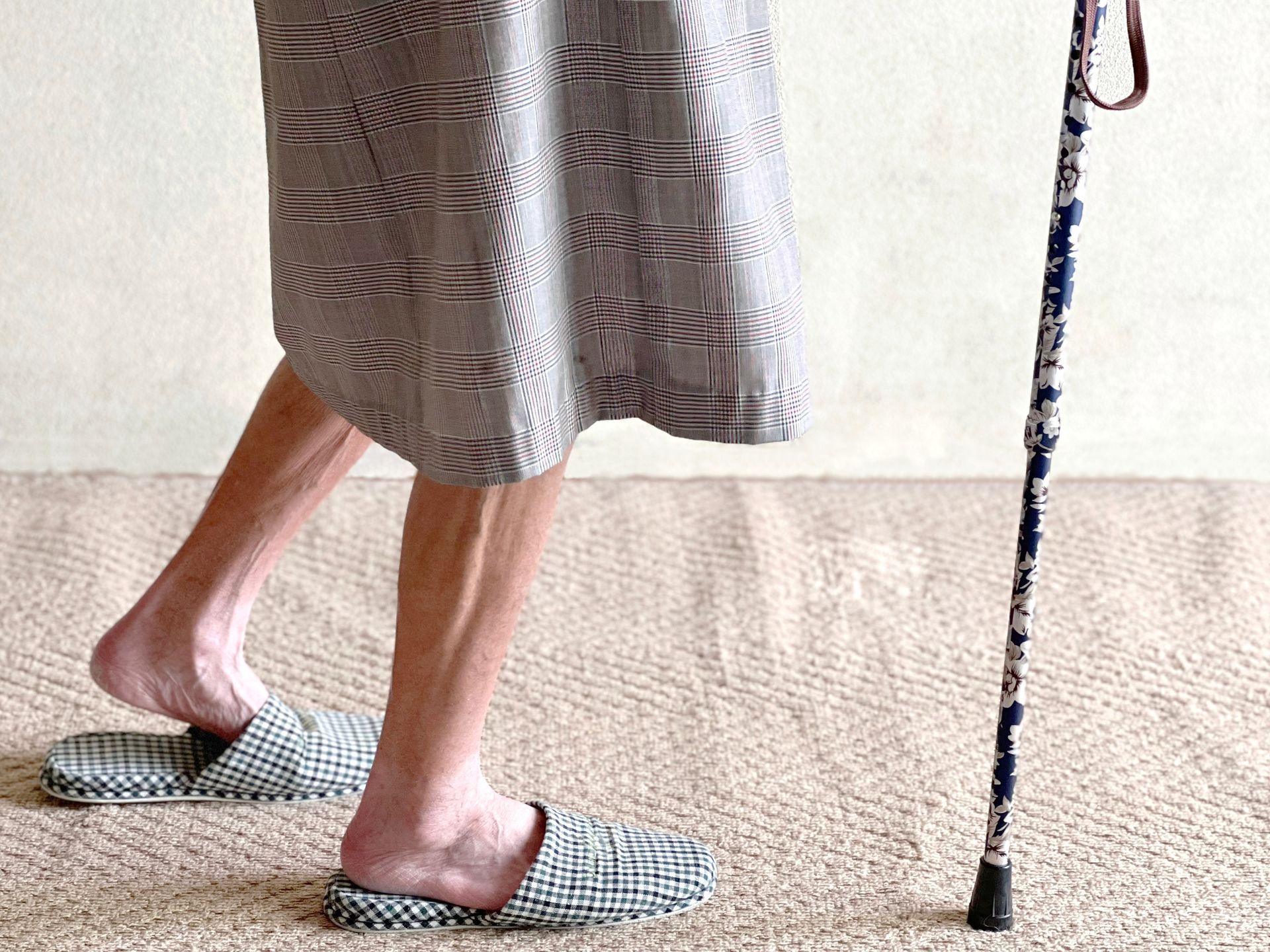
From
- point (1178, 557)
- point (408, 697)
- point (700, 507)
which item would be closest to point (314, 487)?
point (408, 697)

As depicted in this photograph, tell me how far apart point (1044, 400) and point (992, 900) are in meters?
0.37

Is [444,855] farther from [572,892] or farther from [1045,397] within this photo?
[1045,397]

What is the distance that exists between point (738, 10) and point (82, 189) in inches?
44.4

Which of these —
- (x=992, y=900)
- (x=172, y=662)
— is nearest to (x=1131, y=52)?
(x=992, y=900)

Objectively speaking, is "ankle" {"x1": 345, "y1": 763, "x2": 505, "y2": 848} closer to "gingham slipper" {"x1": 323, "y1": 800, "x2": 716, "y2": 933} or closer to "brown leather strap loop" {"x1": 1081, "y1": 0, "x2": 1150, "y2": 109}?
"gingham slipper" {"x1": 323, "y1": 800, "x2": 716, "y2": 933}

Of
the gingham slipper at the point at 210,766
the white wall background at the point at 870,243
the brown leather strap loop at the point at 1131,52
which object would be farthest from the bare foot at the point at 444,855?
the white wall background at the point at 870,243

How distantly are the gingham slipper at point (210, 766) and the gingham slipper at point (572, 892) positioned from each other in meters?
0.12

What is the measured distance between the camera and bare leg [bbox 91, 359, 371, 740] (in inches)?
38.7

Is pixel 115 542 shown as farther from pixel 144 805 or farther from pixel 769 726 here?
pixel 769 726

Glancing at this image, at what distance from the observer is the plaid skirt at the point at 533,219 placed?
2.21 feet

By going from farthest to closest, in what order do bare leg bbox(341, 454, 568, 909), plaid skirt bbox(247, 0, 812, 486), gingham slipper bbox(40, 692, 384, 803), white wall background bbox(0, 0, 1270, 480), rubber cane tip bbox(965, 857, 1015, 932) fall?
white wall background bbox(0, 0, 1270, 480)
gingham slipper bbox(40, 692, 384, 803)
rubber cane tip bbox(965, 857, 1015, 932)
bare leg bbox(341, 454, 568, 909)
plaid skirt bbox(247, 0, 812, 486)

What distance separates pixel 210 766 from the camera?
1.03m

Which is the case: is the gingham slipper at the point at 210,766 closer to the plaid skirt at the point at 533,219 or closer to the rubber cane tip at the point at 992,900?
the plaid skirt at the point at 533,219

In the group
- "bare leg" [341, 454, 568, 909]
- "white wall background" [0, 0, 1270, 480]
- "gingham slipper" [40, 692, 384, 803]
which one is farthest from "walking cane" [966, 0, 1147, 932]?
"white wall background" [0, 0, 1270, 480]
